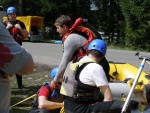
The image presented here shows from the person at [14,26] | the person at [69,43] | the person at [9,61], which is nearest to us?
the person at [9,61]

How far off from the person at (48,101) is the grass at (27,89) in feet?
3.44

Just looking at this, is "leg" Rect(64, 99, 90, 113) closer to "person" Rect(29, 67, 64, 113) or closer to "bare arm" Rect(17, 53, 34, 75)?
"person" Rect(29, 67, 64, 113)

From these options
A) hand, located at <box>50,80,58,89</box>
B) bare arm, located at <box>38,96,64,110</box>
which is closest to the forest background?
hand, located at <box>50,80,58,89</box>

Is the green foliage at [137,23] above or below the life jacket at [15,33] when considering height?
below

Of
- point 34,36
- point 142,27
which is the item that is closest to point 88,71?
point 142,27

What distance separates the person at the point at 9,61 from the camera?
5.91 feet

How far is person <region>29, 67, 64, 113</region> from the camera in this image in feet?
15.0

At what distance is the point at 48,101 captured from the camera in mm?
4629

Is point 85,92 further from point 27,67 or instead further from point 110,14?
point 110,14

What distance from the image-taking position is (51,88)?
479 cm

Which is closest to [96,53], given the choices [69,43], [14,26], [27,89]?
[69,43]

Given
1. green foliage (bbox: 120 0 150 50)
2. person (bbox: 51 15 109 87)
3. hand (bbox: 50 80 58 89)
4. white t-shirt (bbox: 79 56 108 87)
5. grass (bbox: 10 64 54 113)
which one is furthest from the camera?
green foliage (bbox: 120 0 150 50)

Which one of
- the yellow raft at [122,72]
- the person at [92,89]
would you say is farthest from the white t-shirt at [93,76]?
the yellow raft at [122,72]

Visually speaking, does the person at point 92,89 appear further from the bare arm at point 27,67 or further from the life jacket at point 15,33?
the life jacket at point 15,33
